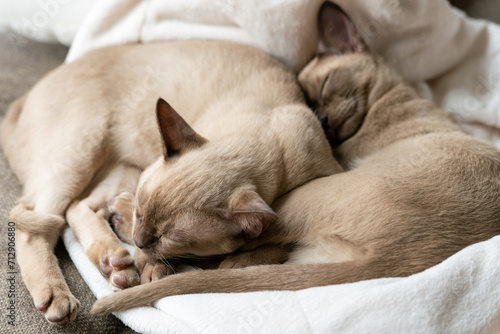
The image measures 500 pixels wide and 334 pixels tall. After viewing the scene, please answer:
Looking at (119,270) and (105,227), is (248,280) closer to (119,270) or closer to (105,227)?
(119,270)

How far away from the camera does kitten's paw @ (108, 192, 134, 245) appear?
175 cm

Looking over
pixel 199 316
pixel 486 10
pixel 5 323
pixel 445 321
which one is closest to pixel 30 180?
pixel 5 323

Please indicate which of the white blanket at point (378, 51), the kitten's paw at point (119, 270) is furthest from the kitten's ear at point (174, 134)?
the white blanket at point (378, 51)

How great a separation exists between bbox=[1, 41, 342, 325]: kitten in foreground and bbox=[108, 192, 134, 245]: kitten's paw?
0.05m

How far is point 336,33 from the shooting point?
2104mm

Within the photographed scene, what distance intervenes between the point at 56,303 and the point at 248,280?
1.82 feet

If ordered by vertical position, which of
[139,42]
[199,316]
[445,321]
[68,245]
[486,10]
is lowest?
[68,245]

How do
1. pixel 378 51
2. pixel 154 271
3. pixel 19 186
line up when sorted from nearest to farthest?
pixel 154 271 → pixel 19 186 → pixel 378 51

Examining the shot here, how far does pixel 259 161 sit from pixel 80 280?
704 millimetres

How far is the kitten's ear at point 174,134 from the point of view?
1.47 m

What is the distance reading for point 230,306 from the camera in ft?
4.08

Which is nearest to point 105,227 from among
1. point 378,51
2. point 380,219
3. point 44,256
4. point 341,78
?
point 44,256

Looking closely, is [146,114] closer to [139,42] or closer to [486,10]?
[139,42]

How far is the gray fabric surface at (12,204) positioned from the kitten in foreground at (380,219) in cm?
13
